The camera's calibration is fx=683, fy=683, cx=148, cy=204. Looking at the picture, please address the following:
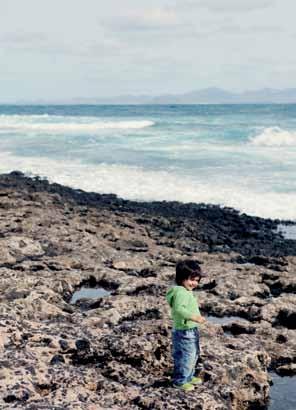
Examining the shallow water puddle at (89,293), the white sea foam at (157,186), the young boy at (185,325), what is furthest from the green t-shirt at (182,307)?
the white sea foam at (157,186)

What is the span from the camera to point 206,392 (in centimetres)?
679

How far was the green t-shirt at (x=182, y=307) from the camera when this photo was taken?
7.14 meters

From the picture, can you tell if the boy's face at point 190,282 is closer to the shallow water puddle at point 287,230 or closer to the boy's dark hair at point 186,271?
the boy's dark hair at point 186,271

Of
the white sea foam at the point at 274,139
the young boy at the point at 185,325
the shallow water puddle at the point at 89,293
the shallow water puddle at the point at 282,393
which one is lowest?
the shallow water puddle at the point at 282,393

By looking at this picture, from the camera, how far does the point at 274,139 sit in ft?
197

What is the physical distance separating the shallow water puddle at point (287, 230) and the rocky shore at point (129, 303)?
367 millimetres

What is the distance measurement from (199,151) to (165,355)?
40.7m

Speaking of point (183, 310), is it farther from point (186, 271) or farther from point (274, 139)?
point (274, 139)

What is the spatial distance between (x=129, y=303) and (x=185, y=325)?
3.62 metres

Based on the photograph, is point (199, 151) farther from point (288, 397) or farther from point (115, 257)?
point (288, 397)

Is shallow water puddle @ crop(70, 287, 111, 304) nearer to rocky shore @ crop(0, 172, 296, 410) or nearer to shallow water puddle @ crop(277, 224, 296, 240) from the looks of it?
rocky shore @ crop(0, 172, 296, 410)

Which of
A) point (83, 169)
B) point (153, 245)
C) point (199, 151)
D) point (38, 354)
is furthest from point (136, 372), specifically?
point (199, 151)

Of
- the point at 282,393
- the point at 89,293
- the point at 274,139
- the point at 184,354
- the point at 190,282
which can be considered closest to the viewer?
the point at 184,354

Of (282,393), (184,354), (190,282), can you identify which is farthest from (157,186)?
(184,354)
